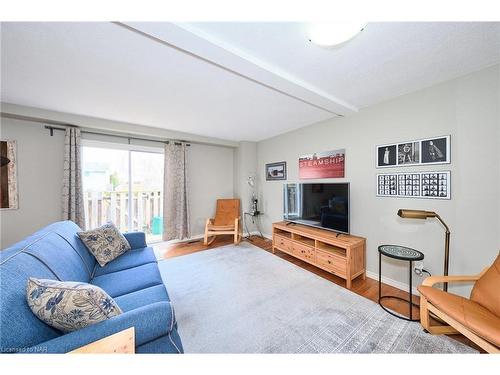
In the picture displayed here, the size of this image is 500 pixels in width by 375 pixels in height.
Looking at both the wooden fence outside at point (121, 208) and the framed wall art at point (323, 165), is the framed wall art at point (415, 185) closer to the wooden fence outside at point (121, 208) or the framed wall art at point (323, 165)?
the framed wall art at point (323, 165)

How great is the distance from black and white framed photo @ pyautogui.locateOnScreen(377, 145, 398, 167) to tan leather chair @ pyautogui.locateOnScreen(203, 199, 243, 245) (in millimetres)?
2588

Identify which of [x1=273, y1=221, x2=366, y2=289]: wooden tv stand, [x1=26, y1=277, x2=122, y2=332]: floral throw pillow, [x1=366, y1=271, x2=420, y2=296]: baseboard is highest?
[x1=26, y1=277, x2=122, y2=332]: floral throw pillow

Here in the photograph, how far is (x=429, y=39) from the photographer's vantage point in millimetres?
1223

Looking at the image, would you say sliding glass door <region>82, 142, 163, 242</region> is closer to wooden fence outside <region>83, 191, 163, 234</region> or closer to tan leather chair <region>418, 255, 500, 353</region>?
wooden fence outside <region>83, 191, 163, 234</region>

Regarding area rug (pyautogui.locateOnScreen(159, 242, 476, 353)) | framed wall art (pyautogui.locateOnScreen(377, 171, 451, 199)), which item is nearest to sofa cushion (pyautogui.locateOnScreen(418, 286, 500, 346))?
area rug (pyautogui.locateOnScreen(159, 242, 476, 353))

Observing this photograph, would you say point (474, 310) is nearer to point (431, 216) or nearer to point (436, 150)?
point (431, 216)

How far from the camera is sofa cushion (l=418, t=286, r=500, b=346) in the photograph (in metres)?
1.01

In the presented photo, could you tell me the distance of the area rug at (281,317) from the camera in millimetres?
1318

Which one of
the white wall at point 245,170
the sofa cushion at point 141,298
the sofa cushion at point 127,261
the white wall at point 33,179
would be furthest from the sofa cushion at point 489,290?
the white wall at point 33,179

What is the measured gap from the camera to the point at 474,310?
1198 mm

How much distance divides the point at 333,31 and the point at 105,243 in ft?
8.76

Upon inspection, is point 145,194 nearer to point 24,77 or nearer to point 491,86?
point 24,77
